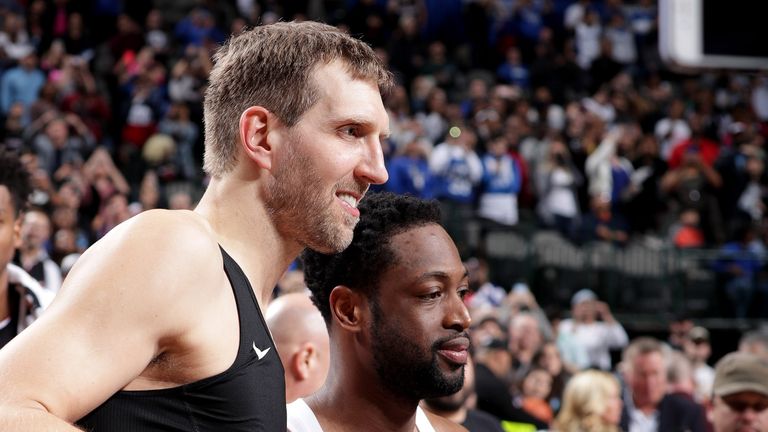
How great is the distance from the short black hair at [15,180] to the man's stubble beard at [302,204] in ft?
6.85

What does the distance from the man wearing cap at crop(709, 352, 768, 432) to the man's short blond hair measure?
2613mm

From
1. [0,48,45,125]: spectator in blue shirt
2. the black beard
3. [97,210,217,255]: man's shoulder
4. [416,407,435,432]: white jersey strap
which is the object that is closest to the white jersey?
the black beard

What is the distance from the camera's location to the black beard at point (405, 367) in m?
2.80

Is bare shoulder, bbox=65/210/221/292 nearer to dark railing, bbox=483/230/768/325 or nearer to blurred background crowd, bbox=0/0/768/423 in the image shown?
blurred background crowd, bbox=0/0/768/423

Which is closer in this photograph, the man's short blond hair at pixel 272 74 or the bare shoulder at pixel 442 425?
the man's short blond hair at pixel 272 74

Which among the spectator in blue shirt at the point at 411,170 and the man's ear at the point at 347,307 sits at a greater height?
the man's ear at the point at 347,307

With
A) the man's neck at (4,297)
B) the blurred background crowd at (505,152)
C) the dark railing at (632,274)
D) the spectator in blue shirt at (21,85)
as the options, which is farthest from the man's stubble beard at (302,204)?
the spectator in blue shirt at (21,85)

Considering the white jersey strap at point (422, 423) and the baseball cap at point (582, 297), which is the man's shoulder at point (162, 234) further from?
the baseball cap at point (582, 297)

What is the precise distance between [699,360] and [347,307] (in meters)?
8.66

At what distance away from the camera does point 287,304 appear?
13.1 ft

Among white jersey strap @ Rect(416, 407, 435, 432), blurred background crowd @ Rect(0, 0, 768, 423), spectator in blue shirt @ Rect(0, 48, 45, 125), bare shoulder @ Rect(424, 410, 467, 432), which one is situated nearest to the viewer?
white jersey strap @ Rect(416, 407, 435, 432)

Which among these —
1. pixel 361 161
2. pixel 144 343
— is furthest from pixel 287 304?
pixel 144 343

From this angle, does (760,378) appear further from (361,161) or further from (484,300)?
(484,300)

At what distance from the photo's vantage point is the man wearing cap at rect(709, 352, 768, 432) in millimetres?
4359
